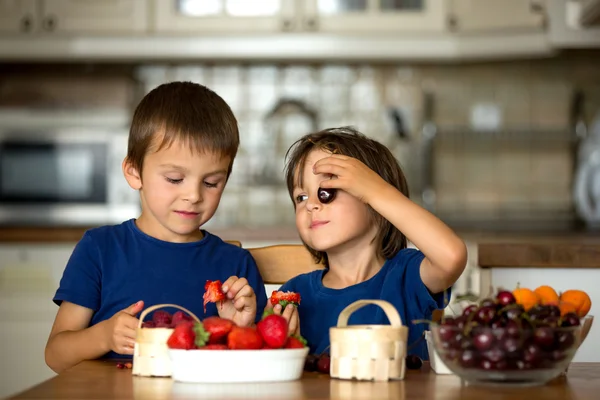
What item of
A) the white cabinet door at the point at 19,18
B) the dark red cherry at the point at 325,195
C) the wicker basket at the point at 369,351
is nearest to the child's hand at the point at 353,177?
the dark red cherry at the point at 325,195

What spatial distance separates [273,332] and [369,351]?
0.39ft

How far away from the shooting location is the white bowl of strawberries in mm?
1037

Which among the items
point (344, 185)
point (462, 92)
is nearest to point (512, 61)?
point (462, 92)

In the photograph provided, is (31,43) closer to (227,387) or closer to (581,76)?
(581,76)

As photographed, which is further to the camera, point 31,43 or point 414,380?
point 31,43

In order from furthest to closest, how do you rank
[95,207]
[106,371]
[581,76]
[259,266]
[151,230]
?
[581,76], [95,207], [259,266], [151,230], [106,371]

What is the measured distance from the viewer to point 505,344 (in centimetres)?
100

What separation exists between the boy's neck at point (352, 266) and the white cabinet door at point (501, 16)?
2414mm

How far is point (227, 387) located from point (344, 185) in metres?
0.44

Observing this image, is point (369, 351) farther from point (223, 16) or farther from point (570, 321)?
point (223, 16)

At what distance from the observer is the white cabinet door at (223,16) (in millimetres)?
3861

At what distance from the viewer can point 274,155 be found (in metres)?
4.18

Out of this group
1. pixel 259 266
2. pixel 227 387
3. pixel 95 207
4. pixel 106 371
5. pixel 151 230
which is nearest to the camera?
pixel 227 387

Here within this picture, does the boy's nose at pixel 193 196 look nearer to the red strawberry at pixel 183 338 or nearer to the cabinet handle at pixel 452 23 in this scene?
the red strawberry at pixel 183 338
